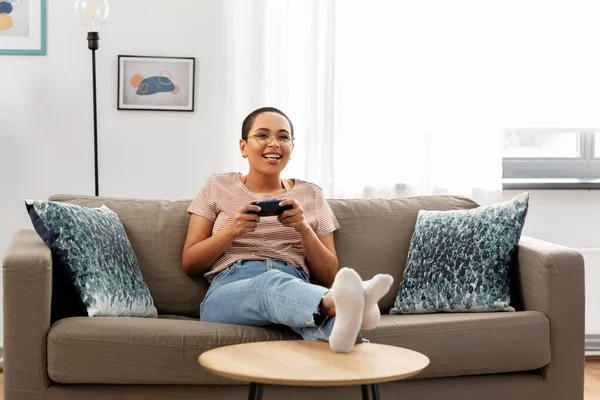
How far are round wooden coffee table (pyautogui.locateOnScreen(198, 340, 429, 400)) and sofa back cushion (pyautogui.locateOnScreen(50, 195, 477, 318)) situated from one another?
34.9 inches

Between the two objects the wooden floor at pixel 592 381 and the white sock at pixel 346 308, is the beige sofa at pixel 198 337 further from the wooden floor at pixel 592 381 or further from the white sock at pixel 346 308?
the wooden floor at pixel 592 381

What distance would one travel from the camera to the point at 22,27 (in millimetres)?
3748

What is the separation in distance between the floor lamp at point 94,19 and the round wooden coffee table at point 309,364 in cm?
183

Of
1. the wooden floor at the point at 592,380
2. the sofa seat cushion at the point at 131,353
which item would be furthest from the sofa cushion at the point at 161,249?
the wooden floor at the point at 592,380

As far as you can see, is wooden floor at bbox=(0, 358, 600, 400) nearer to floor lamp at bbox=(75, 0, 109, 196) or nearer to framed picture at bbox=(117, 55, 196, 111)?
floor lamp at bbox=(75, 0, 109, 196)

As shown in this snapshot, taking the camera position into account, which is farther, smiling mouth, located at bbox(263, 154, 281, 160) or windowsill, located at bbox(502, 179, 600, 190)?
windowsill, located at bbox(502, 179, 600, 190)

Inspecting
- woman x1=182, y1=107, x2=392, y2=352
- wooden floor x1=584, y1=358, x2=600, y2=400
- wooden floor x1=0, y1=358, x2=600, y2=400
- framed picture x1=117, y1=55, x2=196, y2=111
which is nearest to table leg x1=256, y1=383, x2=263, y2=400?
woman x1=182, y1=107, x2=392, y2=352

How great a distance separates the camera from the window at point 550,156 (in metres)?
4.16

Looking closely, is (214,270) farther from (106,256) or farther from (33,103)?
(33,103)

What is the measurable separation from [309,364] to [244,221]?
794 millimetres

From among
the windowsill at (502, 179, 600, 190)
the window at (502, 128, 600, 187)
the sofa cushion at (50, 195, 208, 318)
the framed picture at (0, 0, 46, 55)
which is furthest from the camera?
the window at (502, 128, 600, 187)

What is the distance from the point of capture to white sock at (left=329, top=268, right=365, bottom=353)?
6.12 feet

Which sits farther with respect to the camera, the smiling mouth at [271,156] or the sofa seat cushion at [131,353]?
the smiling mouth at [271,156]

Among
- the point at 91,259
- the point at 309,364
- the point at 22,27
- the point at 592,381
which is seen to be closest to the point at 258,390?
the point at 309,364
